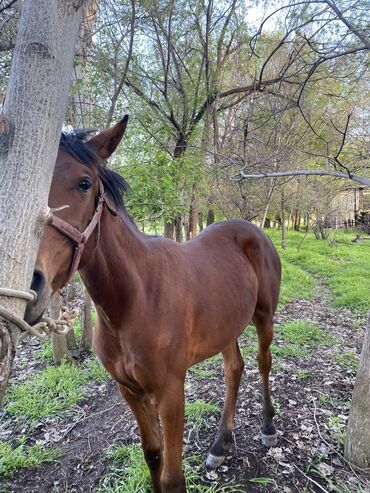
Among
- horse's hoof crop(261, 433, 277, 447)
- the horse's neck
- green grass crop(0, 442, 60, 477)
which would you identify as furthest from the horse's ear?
horse's hoof crop(261, 433, 277, 447)

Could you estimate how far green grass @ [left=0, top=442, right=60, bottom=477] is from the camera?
247 centimetres

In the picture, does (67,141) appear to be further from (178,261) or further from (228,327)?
(228,327)

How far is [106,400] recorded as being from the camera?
3.35m

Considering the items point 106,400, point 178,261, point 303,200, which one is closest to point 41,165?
point 178,261

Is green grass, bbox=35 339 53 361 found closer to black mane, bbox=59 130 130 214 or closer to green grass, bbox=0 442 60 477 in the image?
green grass, bbox=0 442 60 477

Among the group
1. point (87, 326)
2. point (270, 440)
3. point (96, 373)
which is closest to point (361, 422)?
point (270, 440)

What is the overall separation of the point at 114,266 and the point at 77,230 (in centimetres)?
43

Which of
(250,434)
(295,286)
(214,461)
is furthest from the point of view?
(295,286)

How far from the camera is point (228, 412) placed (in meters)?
2.70

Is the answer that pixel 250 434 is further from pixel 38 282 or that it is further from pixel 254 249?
pixel 38 282

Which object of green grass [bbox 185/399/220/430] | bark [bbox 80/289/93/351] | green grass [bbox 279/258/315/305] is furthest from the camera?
green grass [bbox 279/258/315/305]

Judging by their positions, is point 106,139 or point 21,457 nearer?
point 106,139

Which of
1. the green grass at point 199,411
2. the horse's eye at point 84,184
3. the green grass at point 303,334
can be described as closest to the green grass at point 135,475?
the green grass at point 199,411

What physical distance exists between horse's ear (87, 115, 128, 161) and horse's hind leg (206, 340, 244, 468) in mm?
2022
